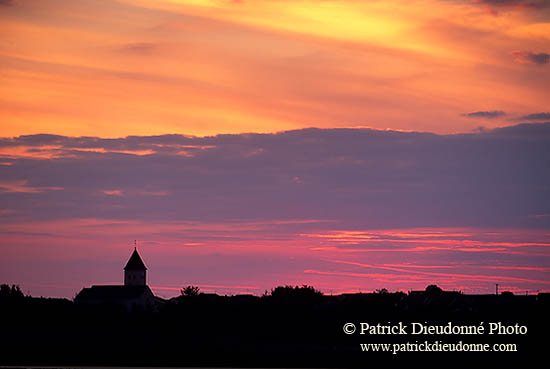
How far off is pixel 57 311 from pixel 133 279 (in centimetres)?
8495

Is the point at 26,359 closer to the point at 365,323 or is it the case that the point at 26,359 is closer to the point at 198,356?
the point at 198,356

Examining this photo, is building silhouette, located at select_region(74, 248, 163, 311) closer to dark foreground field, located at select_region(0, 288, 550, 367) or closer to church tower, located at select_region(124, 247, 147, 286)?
church tower, located at select_region(124, 247, 147, 286)

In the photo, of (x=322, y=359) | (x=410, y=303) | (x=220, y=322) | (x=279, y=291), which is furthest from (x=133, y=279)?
(x=322, y=359)

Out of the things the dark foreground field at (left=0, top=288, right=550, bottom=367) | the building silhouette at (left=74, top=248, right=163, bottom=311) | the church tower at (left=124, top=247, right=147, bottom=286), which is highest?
the church tower at (left=124, top=247, right=147, bottom=286)

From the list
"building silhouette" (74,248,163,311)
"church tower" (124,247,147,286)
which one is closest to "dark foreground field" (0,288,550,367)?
"building silhouette" (74,248,163,311)

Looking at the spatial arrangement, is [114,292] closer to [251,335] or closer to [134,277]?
[134,277]

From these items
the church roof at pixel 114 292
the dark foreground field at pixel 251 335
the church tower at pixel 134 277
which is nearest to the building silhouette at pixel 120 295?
the church roof at pixel 114 292

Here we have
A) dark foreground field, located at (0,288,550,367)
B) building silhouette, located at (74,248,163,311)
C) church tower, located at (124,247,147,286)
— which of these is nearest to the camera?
dark foreground field, located at (0,288,550,367)

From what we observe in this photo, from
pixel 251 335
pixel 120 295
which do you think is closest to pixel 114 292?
pixel 120 295

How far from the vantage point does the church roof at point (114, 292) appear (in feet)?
600

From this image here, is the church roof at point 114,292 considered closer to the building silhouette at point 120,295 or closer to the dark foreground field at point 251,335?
the building silhouette at point 120,295

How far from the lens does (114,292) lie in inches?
7264

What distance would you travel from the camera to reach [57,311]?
113 meters

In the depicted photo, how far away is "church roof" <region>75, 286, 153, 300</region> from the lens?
600 feet
